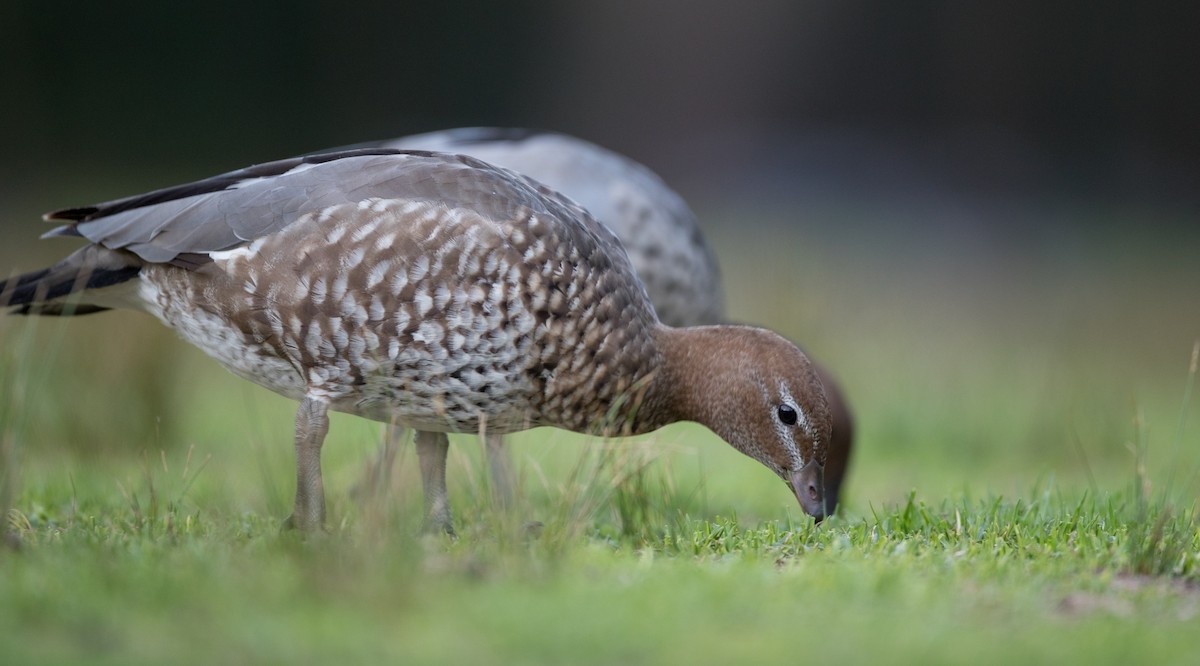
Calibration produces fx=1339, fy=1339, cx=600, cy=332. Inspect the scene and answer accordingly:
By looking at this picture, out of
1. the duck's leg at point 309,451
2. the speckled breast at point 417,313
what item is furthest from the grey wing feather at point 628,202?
the duck's leg at point 309,451

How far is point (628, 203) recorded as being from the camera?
22.2 ft

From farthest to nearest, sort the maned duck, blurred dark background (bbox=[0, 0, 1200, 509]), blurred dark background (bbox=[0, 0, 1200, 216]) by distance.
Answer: blurred dark background (bbox=[0, 0, 1200, 216]) → blurred dark background (bbox=[0, 0, 1200, 509]) → the maned duck

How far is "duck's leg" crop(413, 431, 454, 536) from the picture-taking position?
16.7 feet

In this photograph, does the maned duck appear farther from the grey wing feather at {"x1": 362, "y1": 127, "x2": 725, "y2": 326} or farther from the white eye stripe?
the white eye stripe

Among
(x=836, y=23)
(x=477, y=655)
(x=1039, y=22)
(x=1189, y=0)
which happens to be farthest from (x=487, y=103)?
(x=477, y=655)

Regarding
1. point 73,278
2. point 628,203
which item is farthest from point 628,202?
point 73,278

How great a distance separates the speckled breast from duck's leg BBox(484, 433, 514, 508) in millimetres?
180

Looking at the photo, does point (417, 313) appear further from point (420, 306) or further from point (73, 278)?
point (73, 278)

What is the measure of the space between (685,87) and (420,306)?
16.1m

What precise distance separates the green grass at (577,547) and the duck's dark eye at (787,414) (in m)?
0.36

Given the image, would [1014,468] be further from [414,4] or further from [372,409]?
[414,4]

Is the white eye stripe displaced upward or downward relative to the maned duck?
downward

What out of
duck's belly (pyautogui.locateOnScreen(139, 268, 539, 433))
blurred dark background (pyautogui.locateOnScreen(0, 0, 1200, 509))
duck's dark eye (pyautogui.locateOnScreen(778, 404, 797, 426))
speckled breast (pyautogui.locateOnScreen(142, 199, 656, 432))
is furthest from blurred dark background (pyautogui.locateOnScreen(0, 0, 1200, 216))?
duck's dark eye (pyautogui.locateOnScreen(778, 404, 797, 426))

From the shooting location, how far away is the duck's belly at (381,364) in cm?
450
